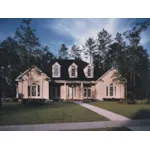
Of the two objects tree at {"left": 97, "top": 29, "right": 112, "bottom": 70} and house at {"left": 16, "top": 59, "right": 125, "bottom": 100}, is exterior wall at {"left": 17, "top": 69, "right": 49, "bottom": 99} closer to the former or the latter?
house at {"left": 16, "top": 59, "right": 125, "bottom": 100}

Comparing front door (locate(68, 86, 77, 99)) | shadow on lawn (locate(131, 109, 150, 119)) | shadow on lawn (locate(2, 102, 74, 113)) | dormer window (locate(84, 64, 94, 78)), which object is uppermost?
dormer window (locate(84, 64, 94, 78))

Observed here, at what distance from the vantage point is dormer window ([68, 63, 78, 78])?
805 cm

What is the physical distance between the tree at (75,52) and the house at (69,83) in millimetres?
207

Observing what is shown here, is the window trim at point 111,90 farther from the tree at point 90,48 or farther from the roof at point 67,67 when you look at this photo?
the tree at point 90,48

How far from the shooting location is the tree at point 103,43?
7357mm

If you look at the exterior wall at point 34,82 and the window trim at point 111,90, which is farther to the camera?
the window trim at point 111,90

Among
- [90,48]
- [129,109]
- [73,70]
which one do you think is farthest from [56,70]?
[129,109]

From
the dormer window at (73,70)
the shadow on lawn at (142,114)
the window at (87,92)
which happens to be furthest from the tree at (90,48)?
the shadow on lawn at (142,114)

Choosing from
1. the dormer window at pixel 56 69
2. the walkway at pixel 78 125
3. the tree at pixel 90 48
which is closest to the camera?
the walkway at pixel 78 125

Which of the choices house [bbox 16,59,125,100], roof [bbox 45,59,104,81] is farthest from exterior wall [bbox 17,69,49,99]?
roof [bbox 45,59,104,81]

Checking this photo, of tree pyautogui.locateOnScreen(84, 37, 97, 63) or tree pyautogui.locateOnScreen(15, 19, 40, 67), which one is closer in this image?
tree pyautogui.locateOnScreen(15, 19, 40, 67)
